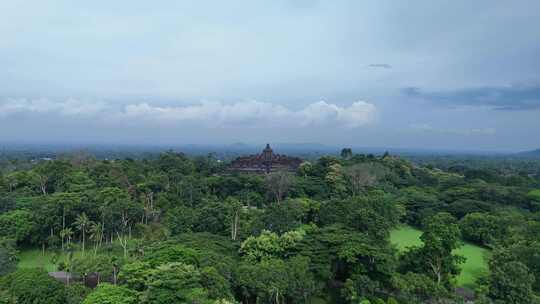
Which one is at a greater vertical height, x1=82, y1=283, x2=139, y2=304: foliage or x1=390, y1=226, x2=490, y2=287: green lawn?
x1=82, y1=283, x2=139, y2=304: foliage

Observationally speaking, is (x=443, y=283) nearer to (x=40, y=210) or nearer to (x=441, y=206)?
(x=441, y=206)

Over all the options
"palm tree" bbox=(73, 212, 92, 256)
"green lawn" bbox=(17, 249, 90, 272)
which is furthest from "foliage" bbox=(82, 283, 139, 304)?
"palm tree" bbox=(73, 212, 92, 256)

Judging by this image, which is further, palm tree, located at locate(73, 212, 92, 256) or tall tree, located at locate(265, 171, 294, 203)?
tall tree, located at locate(265, 171, 294, 203)

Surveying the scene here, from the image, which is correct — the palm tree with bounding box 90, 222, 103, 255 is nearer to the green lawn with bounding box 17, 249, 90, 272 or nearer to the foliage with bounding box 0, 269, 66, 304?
the green lawn with bounding box 17, 249, 90, 272

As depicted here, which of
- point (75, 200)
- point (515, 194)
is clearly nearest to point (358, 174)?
point (515, 194)

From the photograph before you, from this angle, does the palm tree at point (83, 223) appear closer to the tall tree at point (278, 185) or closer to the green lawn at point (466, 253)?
the tall tree at point (278, 185)

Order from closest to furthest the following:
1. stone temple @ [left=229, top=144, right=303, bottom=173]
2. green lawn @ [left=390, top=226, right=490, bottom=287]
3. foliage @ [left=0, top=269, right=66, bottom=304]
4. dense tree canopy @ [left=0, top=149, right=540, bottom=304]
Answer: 1. foliage @ [left=0, top=269, right=66, bottom=304]
2. dense tree canopy @ [left=0, top=149, right=540, bottom=304]
3. green lawn @ [left=390, top=226, right=490, bottom=287]
4. stone temple @ [left=229, top=144, right=303, bottom=173]

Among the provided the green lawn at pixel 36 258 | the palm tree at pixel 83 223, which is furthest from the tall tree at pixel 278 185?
the green lawn at pixel 36 258

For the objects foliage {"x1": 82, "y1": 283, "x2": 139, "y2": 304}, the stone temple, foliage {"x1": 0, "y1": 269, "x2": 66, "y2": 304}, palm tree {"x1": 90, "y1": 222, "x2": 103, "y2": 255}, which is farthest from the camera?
the stone temple
